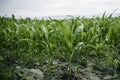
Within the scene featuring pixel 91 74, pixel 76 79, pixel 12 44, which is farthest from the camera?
pixel 12 44

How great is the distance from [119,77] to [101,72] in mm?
238

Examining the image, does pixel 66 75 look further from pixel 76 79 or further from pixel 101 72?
pixel 101 72

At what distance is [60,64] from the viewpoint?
260 centimetres

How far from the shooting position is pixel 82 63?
256cm

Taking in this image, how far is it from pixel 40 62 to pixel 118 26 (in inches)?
42.5

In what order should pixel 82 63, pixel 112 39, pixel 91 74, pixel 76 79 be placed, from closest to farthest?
pixel 76 79, pixel 91 74, pixel 82 63, pixel 112 39

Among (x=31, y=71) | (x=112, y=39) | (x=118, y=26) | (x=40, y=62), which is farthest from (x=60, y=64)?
(x=118, y=26)

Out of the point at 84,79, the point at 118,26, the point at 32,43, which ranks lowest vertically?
the point at 84,79

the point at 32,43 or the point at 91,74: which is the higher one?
the point at 32,43

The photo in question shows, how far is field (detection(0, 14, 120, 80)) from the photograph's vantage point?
84.9 inches

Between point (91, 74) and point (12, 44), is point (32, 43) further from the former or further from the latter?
point (91, 74)

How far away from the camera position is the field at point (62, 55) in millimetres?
2156

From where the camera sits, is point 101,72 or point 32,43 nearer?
point 101,72

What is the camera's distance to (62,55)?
2.81 meters
